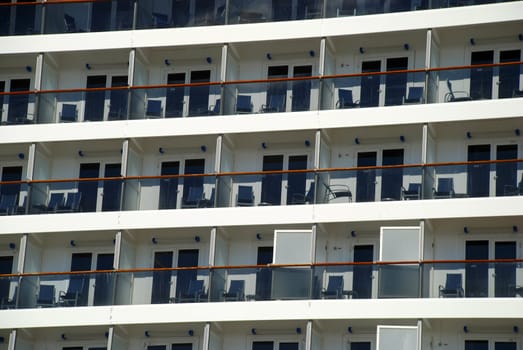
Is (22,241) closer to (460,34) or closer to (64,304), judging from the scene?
(64,304)

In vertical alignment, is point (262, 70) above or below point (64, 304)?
above

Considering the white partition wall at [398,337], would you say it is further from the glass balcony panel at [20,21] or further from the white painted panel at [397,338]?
the glass balcony panel at [20,21]

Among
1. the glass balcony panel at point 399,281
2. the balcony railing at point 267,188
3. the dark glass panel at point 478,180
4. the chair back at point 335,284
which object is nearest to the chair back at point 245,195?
the balcony railing at point 267,188

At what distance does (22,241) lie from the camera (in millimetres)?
46844

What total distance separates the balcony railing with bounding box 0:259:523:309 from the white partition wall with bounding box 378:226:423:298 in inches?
0.8

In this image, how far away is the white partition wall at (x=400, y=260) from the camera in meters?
44.0

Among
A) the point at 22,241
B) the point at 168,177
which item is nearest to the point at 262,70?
the point at 168,177

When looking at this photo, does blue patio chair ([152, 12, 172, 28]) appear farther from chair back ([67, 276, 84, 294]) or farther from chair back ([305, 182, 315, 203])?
chair back ([67, 276, 84, 294])

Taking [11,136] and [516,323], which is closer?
[516,323]

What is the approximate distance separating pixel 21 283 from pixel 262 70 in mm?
7519

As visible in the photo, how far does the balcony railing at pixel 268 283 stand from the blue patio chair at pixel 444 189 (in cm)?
168

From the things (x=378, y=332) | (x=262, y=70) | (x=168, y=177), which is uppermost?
(x=262, y=70)

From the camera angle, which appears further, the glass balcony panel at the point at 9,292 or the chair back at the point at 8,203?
the chair back at the point at 8,203

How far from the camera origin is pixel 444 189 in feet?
147
